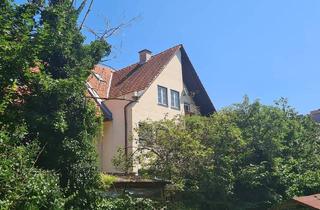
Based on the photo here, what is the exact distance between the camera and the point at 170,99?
2669 centimetres

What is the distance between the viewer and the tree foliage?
19.5m

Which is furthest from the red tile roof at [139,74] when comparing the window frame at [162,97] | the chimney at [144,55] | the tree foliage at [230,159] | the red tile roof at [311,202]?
the red tile roof at [311,202]

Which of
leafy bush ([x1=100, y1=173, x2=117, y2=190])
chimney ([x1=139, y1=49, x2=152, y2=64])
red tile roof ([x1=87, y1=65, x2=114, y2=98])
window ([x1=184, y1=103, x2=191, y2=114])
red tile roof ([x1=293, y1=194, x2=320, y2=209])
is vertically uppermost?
chimney ([x1=139, y1=49, x2=152, y2=64])

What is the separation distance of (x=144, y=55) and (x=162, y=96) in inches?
168

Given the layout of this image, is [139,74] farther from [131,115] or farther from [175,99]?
[131,115]

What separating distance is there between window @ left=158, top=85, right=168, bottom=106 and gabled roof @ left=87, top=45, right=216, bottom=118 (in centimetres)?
100

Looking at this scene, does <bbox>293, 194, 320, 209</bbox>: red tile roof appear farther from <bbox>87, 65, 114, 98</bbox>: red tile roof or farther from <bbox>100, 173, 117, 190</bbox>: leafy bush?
<bbox>87, 65, 114, 98</bbox>: red tile roof

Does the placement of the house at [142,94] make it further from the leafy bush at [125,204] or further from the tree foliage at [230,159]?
the leafy bush at [125,204]

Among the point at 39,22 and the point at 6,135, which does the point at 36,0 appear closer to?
the point at 39,22

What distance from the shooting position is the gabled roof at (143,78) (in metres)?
25.8

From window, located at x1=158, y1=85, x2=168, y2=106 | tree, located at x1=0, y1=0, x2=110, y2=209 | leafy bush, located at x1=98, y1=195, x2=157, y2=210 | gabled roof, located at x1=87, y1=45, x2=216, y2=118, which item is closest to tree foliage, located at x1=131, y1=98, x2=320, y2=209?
leafy bush, located at x1=98, y1=195, x2=157, y2=210

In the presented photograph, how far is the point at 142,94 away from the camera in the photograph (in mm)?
24547

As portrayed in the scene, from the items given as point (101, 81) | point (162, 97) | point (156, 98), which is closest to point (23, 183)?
point (156, 98)

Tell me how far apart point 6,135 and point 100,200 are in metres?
3.95
